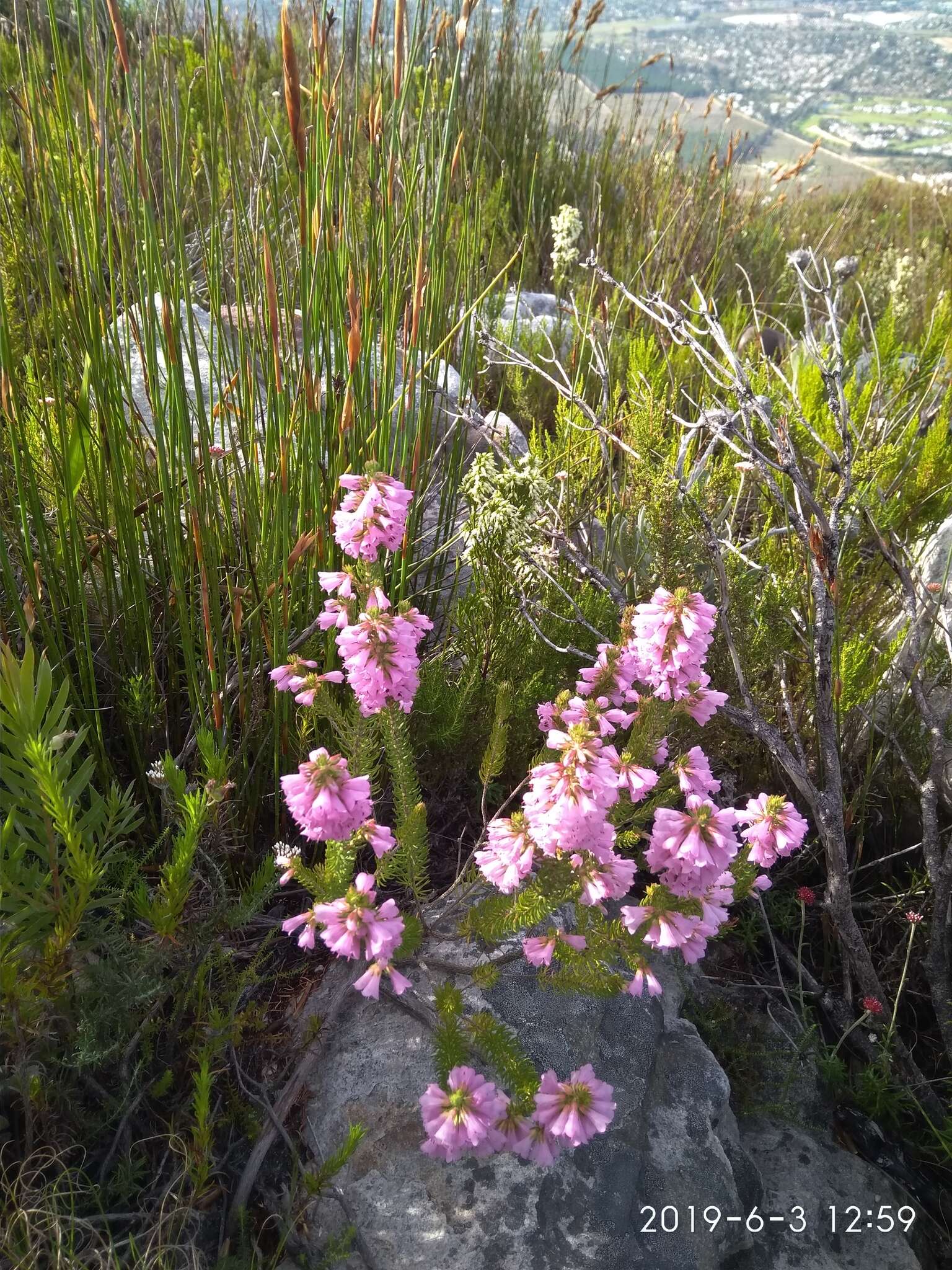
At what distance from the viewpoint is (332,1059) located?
4.36 feet

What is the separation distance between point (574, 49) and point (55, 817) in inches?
189

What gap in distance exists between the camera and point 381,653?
1067 mm

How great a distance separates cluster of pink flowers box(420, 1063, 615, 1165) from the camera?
0.95m

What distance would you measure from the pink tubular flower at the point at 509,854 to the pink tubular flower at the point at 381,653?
0.76 feet

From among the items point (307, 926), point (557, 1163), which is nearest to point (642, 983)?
point (557, 1163)

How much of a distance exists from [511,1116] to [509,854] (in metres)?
0.32

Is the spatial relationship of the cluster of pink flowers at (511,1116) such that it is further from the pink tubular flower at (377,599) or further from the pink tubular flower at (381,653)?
the pink tubular flower at (377,599)

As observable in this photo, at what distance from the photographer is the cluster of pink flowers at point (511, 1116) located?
950mm

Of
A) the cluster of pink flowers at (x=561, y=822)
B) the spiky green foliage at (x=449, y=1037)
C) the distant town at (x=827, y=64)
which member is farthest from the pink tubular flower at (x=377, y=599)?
the distant town at (x=827, y=64)

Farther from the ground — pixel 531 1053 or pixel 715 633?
pixel 715 633

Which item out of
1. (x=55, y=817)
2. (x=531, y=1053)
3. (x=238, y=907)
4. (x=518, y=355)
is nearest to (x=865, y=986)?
(x=531, y=1053)

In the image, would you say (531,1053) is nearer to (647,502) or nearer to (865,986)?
(865,986)

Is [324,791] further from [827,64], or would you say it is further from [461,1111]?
[827,64]
